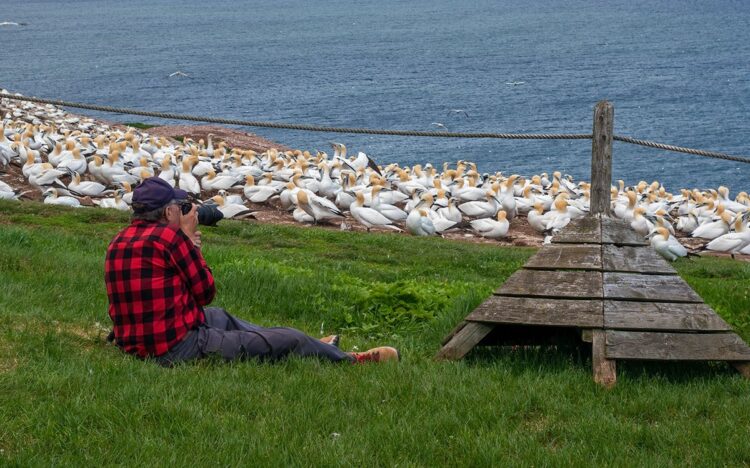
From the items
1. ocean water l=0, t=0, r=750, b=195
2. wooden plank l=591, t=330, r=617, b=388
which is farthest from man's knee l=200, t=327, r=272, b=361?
ocean water l=0, t=0, r=750, b=195

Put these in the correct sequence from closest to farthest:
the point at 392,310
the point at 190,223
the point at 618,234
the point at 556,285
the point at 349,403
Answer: the point at 349,403 < the point at 190,223 < the point at 556,285 < the point at 618,234 < the point at 392,310

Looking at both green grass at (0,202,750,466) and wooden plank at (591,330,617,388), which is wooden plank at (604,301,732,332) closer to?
wooden plank at (591,330,617,388)

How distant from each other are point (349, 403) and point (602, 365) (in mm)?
1716

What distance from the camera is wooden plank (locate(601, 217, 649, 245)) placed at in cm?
698

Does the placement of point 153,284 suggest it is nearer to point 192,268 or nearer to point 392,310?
point 192,268

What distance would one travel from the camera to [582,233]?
280 inches

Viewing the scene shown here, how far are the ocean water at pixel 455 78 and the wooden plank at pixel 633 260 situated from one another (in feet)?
109

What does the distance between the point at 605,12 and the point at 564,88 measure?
9697 cm

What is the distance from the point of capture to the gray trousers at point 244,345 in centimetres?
641

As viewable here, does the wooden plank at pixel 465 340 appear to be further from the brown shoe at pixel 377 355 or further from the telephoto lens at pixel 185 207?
the telephoto lens at pixel 185 207

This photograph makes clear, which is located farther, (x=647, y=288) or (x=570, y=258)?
(x=570, y=258)

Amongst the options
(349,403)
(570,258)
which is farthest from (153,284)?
(570,258)

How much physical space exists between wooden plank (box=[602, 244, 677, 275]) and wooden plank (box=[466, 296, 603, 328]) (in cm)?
37

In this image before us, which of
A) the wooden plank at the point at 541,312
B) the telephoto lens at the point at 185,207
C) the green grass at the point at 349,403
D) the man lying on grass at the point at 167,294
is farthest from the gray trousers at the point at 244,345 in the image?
the wooden plank at the point at 541,312
